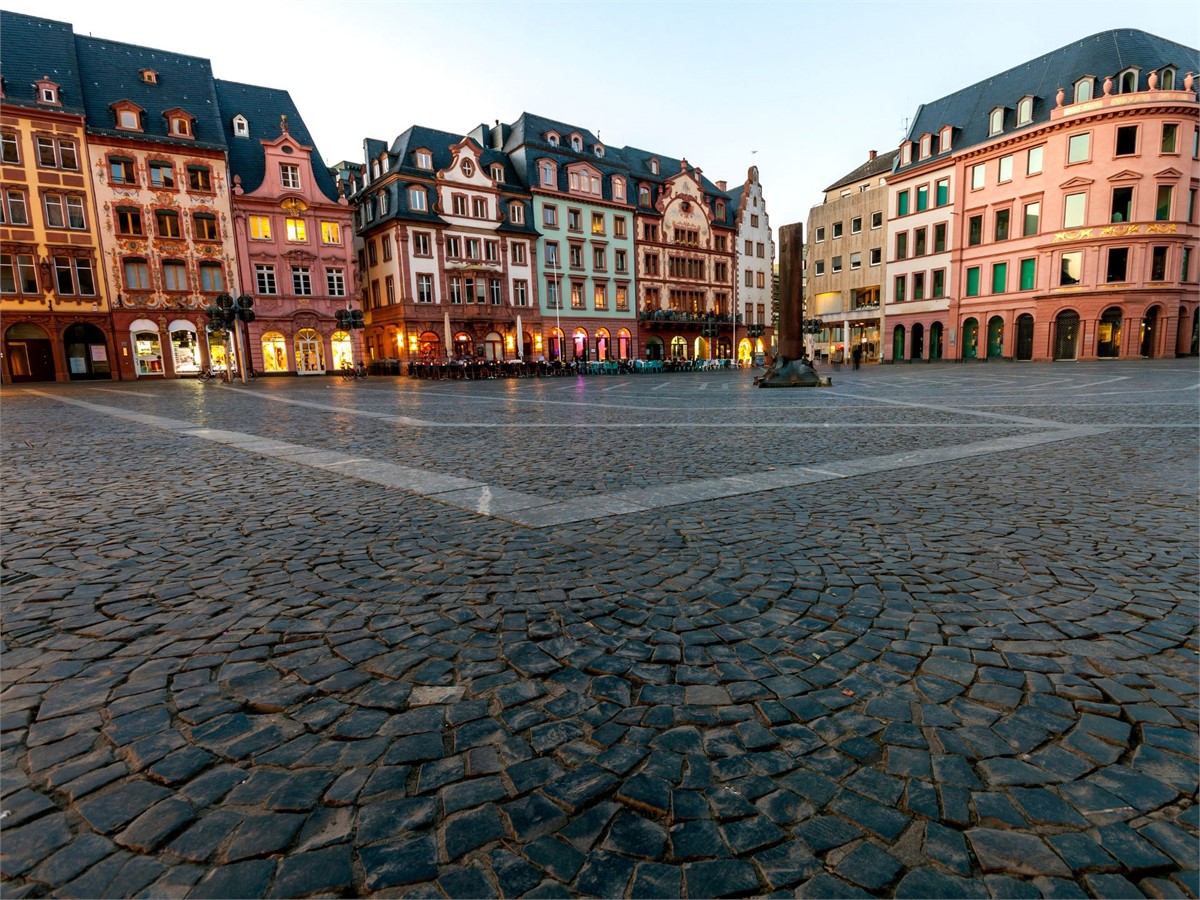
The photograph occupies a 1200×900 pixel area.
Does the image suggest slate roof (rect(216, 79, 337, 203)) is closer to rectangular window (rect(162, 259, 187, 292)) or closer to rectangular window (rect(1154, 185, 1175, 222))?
rectangular window (rect(162, 259, 187, 292))

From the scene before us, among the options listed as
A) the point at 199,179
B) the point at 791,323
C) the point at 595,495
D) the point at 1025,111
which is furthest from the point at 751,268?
the point at 595,495

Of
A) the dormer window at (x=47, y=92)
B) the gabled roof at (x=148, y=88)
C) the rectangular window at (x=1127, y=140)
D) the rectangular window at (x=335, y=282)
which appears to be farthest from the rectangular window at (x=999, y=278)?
the dormer window at (x=47, y=92)

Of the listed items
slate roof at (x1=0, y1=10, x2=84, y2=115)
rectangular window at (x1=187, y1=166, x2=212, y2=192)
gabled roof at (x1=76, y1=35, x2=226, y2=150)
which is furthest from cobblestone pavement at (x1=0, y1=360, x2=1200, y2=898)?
slate roof at (x1=0, y1=10, x2=84, y2=115)

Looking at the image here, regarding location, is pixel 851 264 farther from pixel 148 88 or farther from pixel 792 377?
pixel 148 88

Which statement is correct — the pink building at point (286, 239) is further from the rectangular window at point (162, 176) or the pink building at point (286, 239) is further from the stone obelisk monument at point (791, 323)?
the stone obelisk monument at point (791, 323)

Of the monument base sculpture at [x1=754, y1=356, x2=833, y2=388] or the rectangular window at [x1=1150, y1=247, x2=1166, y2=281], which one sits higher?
the rectangular window at [x1=1150, y1=247, x2=1166, y2=281]

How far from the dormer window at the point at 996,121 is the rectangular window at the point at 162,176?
161ft

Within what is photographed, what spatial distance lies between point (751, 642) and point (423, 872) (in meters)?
1.55

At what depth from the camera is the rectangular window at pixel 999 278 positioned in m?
39.8

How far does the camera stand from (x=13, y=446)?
9.04 meters

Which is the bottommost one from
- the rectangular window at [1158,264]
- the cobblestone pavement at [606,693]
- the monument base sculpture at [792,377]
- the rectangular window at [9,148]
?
the cobblestone pavement at [606,693]

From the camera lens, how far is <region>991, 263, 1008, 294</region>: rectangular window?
39809mm

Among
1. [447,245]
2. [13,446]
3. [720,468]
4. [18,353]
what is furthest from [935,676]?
[18,353]

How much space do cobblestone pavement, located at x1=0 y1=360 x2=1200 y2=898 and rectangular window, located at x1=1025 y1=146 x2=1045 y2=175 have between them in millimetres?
41606
